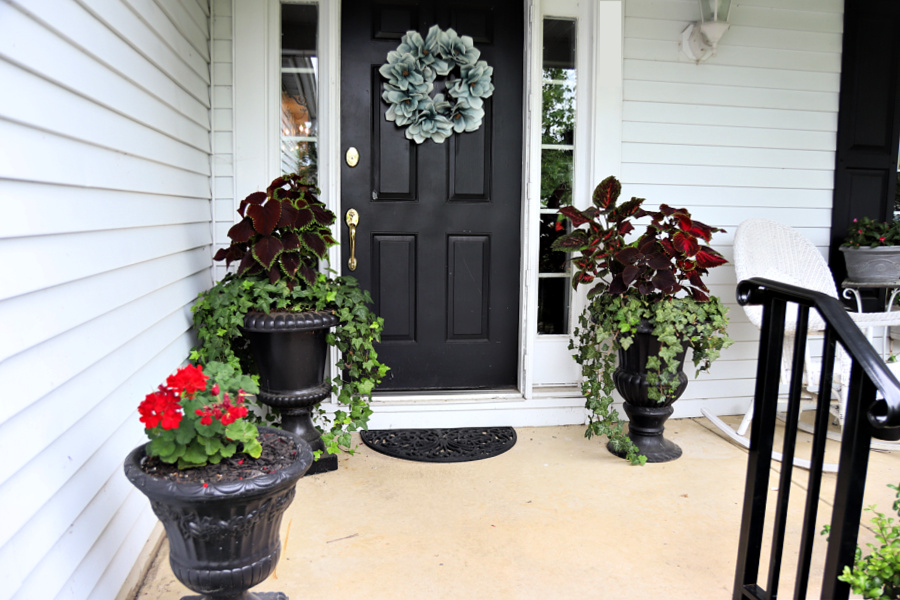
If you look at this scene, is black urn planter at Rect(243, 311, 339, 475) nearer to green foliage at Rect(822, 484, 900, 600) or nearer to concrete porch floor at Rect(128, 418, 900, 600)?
concrete porch floor at Rect(128, 418, 900, 600)

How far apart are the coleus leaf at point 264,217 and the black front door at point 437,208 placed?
0.67 meters

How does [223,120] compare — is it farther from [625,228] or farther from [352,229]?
[625,228]

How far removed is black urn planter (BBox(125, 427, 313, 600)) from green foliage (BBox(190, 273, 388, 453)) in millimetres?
921

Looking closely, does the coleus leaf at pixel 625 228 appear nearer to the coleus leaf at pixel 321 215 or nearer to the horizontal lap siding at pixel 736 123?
the horizontal lap siding at pixel 736 123

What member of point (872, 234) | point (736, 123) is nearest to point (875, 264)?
point (872, 234)

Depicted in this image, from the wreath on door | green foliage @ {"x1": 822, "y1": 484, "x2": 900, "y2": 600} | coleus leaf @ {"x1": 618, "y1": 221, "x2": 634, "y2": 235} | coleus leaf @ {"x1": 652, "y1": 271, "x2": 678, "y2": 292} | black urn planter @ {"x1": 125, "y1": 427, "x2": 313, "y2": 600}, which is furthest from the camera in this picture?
the wreath on door

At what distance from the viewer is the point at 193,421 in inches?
55.9

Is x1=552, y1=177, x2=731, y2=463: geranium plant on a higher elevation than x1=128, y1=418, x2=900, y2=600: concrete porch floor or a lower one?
higher

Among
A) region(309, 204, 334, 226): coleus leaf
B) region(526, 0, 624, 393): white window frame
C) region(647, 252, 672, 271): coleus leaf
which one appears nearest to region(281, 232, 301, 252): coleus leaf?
region(309, 204, 334, 226): coleus leaf

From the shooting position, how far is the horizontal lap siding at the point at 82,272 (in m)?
1.24

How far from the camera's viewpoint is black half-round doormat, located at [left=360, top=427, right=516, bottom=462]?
2.79 m

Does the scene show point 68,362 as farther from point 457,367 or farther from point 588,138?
point 588,138

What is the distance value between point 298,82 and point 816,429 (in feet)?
8.20

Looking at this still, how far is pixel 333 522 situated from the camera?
2.21 m
